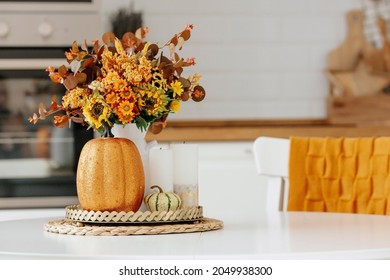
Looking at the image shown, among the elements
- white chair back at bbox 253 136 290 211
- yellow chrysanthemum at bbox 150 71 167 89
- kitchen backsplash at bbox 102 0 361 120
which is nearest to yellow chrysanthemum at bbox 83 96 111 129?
yellow chrysanthemum at bbox 150 71 167 89

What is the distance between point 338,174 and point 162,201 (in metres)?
1.00

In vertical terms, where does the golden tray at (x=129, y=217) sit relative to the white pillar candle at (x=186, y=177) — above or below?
below

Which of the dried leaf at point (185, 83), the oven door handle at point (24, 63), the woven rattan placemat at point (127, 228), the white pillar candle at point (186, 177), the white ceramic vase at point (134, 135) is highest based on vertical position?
the oven door handle at point (24, 63)

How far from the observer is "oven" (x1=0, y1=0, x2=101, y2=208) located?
3316 millimetres

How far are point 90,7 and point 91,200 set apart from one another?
195cm

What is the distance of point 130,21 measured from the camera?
3.97 metres

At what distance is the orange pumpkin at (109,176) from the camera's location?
159cm

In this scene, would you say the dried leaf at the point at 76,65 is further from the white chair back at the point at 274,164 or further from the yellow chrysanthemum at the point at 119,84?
the white chair back at the point at 274,164

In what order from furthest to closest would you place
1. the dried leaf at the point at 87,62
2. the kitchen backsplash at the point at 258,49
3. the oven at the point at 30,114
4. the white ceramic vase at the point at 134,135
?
1. the kitchen backsplash at the point at 258,49
2. the oven at the point at 30,114
3. the white ceramic vase at the point at 134,135
4. the dried leaf at the point at 87,62

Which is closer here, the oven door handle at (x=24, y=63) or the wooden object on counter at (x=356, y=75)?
the oven door handle at (x=24, y=63)

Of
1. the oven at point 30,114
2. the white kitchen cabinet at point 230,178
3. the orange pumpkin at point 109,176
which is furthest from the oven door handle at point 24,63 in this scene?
the orange pumpkin at point 109,176

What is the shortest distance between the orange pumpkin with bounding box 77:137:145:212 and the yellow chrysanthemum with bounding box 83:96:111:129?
0.14ft

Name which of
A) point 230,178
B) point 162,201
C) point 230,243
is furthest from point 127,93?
point 230,178
